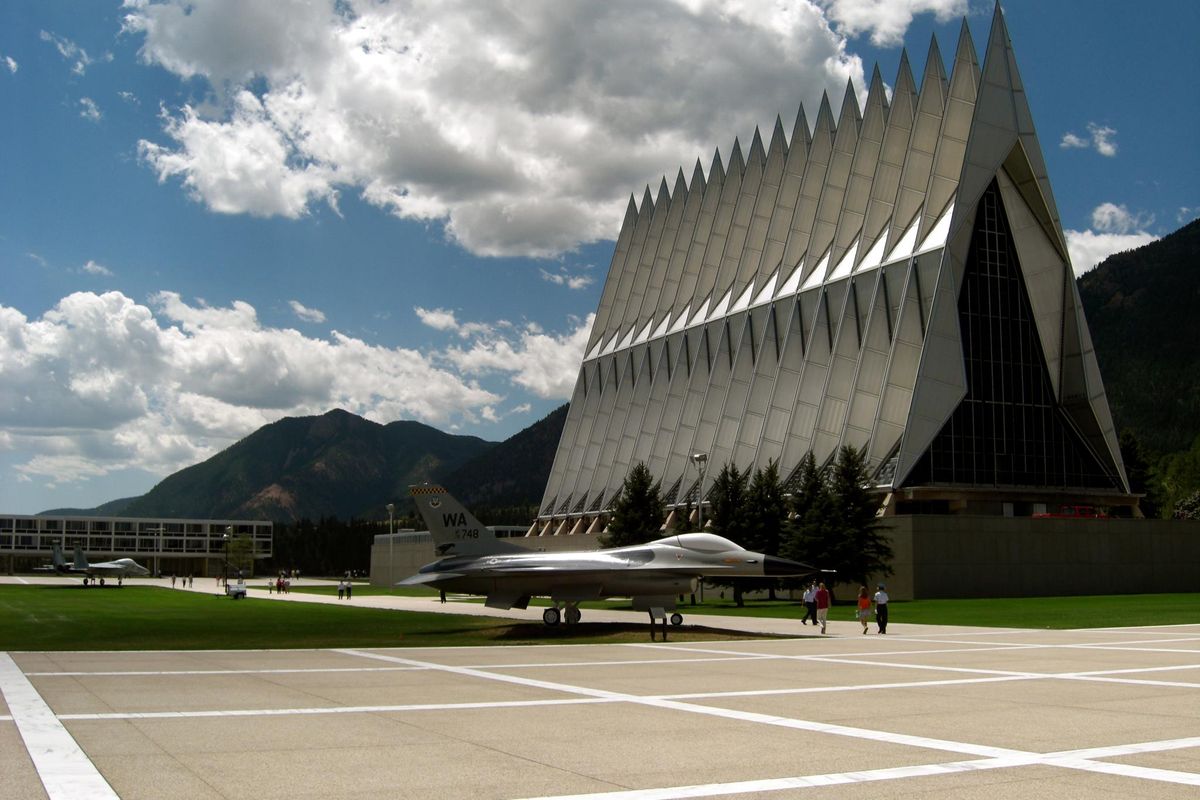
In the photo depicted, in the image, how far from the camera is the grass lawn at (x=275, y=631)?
2747cm

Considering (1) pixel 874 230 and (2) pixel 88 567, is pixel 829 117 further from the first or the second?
(2) pixel 88 567

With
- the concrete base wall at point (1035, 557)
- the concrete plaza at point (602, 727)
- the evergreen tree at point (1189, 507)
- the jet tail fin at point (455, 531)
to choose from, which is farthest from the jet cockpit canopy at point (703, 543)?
the evergreen tree at point (1189, 507)

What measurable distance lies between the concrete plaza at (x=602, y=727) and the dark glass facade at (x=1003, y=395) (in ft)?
128

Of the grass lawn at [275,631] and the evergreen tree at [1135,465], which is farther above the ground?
the evergreen tree at [1135,465]

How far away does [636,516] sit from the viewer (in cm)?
5697

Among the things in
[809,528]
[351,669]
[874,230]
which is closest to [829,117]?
[874,230]

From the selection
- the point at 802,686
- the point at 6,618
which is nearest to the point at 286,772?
the point at 802,686

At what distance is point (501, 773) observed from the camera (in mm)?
9781

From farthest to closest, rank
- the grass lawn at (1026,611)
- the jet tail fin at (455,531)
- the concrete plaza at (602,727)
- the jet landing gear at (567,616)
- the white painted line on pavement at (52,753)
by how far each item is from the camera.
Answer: the jet tail fin at (455,531)
the grass lawn at (1026,611)
the jet landing gear at (567,616)
the concrete plaza at (602,727)
the white painted line on pavement at (52,753)

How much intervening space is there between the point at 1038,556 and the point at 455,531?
3172cm

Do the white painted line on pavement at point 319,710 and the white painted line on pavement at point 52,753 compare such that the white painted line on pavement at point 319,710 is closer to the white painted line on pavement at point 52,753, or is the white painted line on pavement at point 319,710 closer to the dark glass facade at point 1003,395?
the white painted line on pavement at point 52,753

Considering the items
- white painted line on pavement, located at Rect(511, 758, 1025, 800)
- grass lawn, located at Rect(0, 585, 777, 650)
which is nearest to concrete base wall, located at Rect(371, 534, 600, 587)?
grass lawn, located at Rect(0, 585, 777, 650)

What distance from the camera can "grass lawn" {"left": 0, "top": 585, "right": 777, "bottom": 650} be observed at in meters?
27.5

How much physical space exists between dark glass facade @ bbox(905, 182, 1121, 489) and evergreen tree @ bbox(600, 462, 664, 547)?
16.6 m
